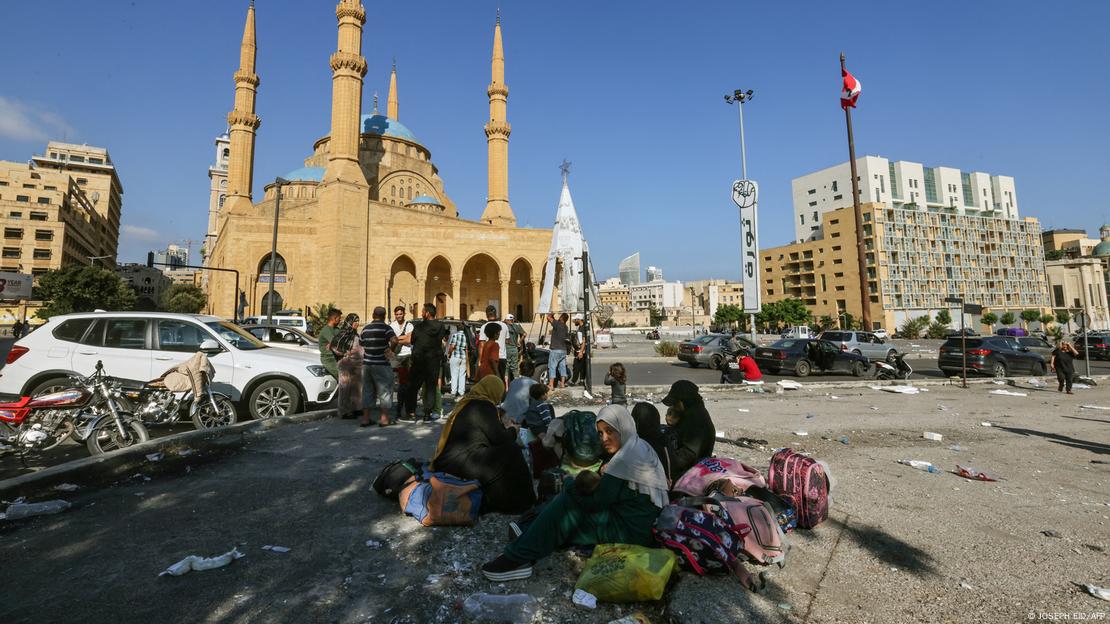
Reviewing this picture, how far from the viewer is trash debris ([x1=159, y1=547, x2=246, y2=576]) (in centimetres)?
257

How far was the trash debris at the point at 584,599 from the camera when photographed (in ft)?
7.64

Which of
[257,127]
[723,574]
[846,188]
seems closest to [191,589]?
[723,574]

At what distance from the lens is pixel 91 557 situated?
9.07 feet

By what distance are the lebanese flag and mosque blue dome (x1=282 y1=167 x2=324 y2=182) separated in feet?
138

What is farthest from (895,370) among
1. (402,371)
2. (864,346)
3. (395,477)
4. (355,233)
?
(355,233)

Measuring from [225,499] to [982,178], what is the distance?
451 feet

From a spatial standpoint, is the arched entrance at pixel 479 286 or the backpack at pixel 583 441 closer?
the backpack at pixel 583 441

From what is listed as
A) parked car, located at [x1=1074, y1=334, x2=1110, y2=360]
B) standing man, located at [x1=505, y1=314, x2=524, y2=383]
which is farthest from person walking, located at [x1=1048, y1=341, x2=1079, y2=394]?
parked car, located at [x1=1074, y1=334, x2=1110, y2=360]

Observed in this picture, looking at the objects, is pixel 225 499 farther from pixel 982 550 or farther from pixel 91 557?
pixel 982 550

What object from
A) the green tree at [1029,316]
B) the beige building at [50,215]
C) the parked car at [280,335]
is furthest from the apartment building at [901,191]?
the beige building at [50,215]

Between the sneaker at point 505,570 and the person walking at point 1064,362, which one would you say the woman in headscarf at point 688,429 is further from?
the person walking at point 1064,362

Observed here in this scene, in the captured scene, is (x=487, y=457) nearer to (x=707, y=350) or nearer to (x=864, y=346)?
(x=707, y=350)

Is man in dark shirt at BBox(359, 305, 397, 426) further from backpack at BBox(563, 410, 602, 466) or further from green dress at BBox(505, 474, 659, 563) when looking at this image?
green dress at BBox(505, 474, 659, 563)

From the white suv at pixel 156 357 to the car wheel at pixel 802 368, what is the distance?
13.0 meters
